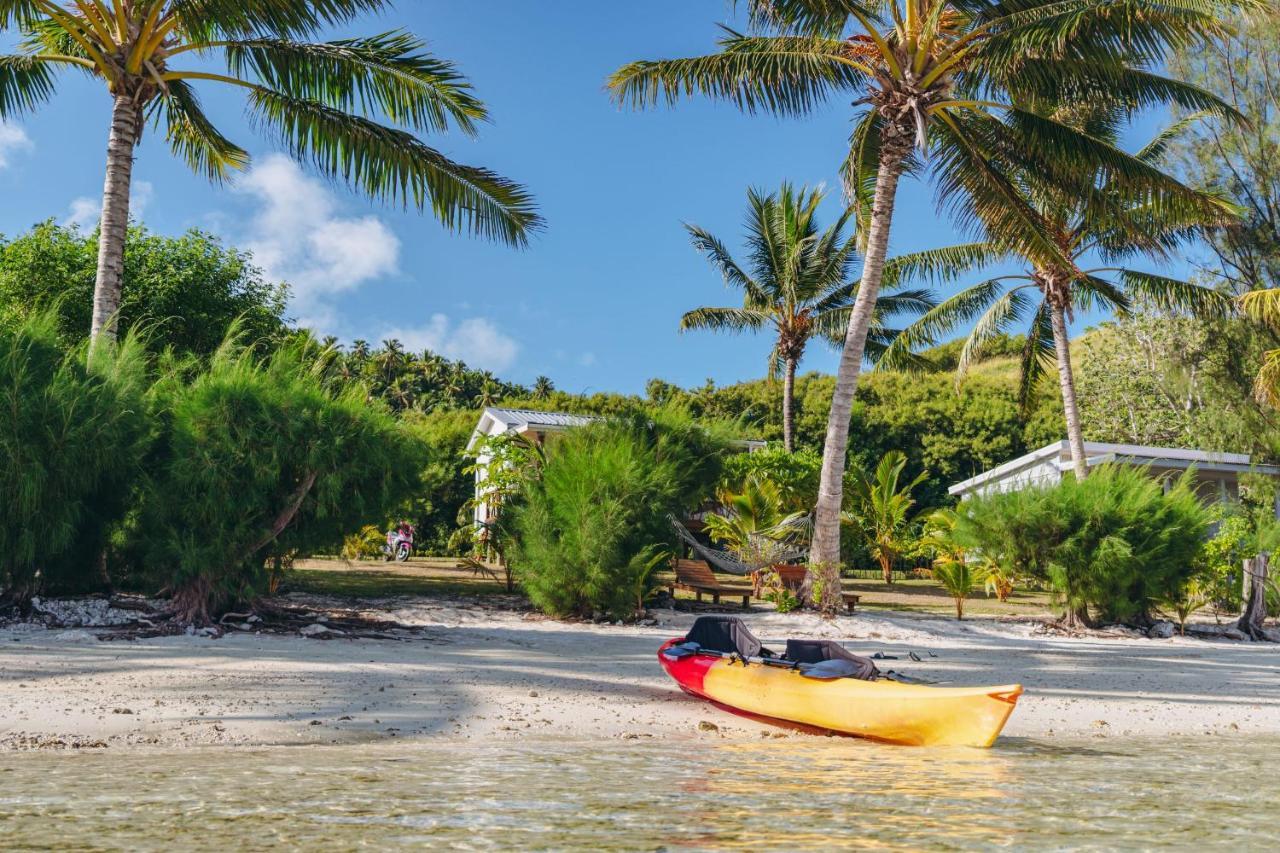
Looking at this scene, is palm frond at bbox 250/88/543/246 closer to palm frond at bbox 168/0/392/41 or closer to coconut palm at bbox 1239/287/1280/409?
palm frond at bbox 168/0/392/41

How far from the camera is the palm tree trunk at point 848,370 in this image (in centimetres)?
1502

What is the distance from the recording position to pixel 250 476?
10.3 metres

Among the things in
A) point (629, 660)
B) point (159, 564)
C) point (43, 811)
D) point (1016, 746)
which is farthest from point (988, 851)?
point (159, 564)

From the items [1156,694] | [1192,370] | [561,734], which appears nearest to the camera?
[561,734]

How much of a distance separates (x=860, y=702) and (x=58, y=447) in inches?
300

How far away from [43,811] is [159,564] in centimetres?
611

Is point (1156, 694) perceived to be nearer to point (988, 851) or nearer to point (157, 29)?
point (988, 851)

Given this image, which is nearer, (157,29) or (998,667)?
(998,667)

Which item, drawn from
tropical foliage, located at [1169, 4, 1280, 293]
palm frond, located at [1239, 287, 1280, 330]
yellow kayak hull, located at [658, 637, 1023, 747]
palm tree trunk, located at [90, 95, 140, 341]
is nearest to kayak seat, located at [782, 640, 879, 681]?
yellow kayak hull, located at [658, 637, 1023, 747]

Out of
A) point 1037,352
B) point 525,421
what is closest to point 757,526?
point 525,421

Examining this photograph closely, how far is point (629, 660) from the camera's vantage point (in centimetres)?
1045

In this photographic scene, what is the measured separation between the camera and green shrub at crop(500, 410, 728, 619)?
1280 cm

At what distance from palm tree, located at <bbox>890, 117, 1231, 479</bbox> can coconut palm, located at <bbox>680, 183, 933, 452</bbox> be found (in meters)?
3.67

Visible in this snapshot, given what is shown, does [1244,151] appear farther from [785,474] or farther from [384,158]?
[384,158]
